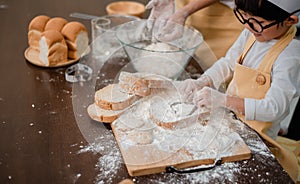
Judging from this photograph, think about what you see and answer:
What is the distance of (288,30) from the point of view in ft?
3.57

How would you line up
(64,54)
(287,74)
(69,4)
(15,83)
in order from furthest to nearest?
(69,4), (64,54), (15,83), (287,74)

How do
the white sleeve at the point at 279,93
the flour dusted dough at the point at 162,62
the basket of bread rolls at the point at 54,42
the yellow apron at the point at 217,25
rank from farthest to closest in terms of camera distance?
the yellow apron at the point at 217,25 < the basket of bread rolls at the point at 54,42 < the flour dusted dough at the point at 162,62 < the white sleeve at the point at 279,93

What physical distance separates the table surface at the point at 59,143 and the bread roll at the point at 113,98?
0.19 ft

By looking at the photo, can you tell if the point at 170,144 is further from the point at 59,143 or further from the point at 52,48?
the point at 52,48

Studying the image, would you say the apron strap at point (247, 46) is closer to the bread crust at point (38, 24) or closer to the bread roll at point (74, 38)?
the bread roll at point (74, 38)

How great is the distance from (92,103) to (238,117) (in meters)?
0.43

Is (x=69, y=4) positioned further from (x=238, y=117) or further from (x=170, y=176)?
(x=170, y=176)

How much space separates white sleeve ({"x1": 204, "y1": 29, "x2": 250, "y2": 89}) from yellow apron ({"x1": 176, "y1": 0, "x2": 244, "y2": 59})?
29cm

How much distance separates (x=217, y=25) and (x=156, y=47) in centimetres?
35

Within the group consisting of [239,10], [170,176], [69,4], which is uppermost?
[239,10]

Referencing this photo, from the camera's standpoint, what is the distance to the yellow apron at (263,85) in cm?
108

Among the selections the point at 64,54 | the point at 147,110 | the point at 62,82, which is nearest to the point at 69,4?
the point at 64,54

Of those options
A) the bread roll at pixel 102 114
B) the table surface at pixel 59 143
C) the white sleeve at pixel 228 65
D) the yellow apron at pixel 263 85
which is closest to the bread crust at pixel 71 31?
the table surface at pixel 59 143

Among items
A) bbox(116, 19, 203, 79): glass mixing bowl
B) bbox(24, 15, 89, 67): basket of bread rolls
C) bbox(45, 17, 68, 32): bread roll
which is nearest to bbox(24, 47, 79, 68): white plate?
Answer: bbox(24, 15, 89, 67): basket of bread rolls
